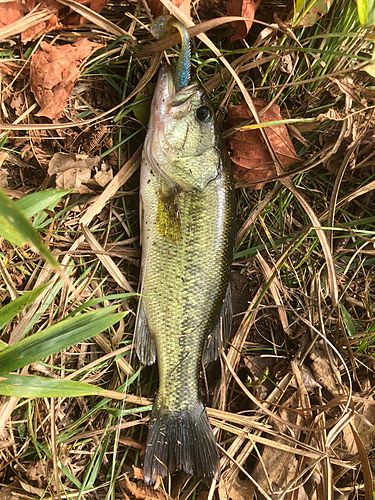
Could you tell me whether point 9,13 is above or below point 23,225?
above

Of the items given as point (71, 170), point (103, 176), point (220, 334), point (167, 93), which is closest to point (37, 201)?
point (71, 170)

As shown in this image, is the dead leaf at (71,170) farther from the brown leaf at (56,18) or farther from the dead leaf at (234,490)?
the dead leaf at (234,490)

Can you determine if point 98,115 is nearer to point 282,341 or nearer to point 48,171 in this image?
point 48,171

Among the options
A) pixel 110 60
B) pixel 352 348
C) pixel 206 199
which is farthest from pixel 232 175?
pixel 352 348

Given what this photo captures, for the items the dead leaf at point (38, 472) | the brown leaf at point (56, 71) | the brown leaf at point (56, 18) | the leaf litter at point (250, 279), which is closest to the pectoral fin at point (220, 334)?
the leaf litter at point (250, 279)

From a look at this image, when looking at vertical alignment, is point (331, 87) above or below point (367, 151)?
above

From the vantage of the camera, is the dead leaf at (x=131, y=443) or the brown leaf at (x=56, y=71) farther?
the dead leaf at (x=131, y=443)

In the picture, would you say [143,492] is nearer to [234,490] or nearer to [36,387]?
[234,490]
